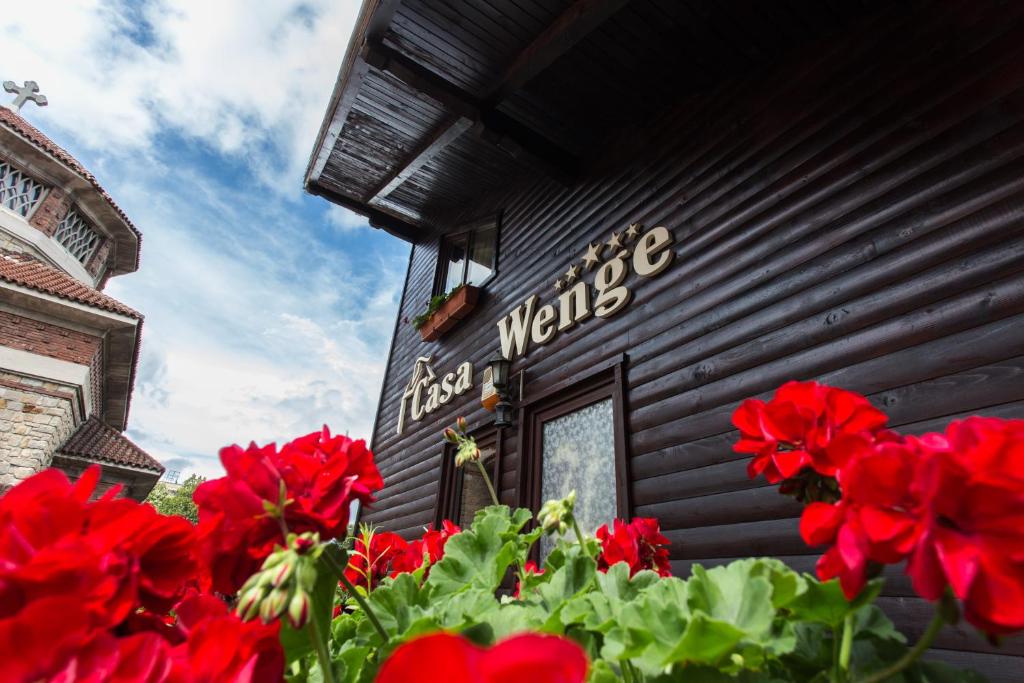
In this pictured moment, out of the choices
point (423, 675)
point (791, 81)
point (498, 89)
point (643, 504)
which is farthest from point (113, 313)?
point (423, 675)

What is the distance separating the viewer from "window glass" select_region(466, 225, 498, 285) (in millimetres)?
5844

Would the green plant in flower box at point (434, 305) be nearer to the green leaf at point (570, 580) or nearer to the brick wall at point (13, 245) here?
the green leaf at point (570, 580)

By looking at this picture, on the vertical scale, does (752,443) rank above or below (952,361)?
below

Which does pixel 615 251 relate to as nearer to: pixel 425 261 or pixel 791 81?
pixel 791 81

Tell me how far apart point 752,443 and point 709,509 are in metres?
1.95

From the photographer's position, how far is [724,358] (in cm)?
270

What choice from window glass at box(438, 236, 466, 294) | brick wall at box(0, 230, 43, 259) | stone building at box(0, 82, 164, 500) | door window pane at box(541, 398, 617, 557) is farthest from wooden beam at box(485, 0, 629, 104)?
brick wall at box(0, 230, 43, 259)

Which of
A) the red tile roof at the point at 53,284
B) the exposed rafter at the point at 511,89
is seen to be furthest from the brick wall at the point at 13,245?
the exposed rafter at the point at 511,89

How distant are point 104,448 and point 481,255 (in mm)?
9815

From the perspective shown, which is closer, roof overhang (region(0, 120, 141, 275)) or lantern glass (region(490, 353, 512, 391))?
lantern glass (region(490, 353, 512, 391))

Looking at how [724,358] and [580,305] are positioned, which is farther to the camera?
[580,305]

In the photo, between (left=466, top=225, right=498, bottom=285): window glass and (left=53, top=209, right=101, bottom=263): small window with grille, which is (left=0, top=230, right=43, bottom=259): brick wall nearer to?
(left=53, top=209, right=101, bottom=263): small window with grille

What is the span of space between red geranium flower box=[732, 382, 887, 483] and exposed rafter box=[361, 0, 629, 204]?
308 centimetres

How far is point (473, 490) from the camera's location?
15.5ft
